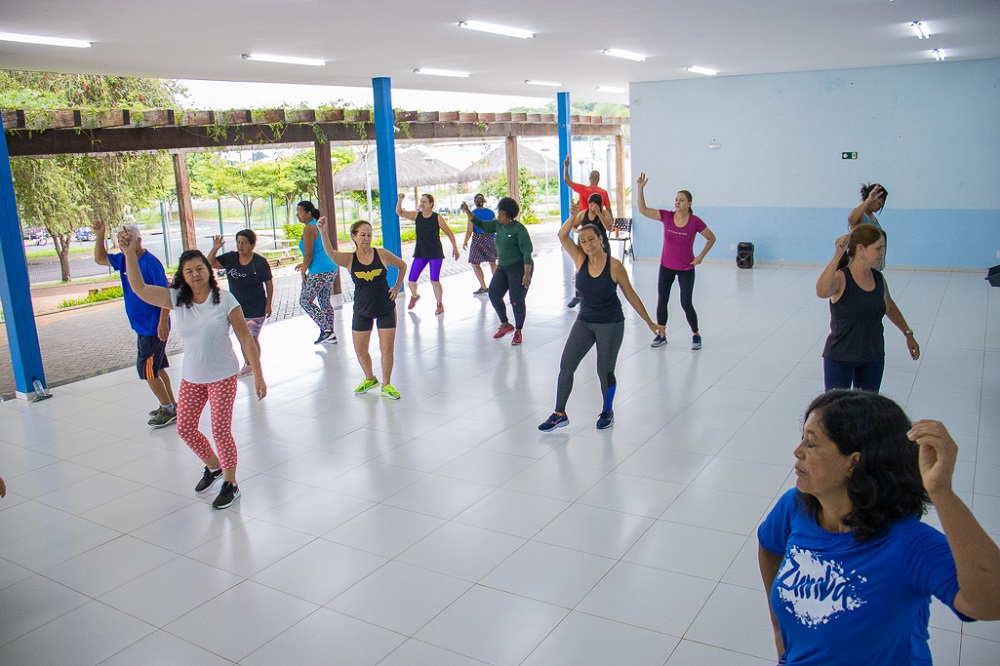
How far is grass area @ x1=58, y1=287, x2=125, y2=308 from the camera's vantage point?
14.4 m

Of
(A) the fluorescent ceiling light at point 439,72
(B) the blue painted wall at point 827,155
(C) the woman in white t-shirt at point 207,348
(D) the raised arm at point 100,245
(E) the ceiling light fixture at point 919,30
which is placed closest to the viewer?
(C) the woman in white t-shirt at point 207,348

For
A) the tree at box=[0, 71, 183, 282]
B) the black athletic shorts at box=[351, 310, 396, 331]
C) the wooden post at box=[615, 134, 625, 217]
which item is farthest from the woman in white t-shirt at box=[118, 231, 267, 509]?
the wooden post at box=[615, 134, 625, 217]

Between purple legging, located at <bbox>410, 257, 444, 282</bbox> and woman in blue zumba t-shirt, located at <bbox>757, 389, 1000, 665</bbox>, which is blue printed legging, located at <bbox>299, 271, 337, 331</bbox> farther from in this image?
woman in blue zumba t-shirt, located at <bbox>757, 389, 1000, 665</bbox>

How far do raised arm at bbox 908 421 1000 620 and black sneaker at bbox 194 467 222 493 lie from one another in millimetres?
4543

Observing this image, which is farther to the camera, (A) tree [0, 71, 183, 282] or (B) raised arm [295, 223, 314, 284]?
(A) tree [0, 71, 183, 282]

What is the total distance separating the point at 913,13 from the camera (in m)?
7.71

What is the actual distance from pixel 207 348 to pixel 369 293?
218cm

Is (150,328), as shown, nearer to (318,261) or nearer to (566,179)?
(318,261)

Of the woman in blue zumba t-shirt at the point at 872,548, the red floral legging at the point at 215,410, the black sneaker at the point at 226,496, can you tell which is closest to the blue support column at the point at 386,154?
the red floral legging at the point at 215,410

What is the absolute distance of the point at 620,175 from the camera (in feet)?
75.0

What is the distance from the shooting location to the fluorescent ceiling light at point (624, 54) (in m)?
10.3

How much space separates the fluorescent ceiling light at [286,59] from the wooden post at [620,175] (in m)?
13.5

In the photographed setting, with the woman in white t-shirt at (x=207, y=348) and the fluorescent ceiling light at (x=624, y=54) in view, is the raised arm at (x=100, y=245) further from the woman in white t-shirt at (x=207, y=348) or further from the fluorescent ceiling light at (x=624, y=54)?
the fluorescent ceiling light at (x=624, y=54)

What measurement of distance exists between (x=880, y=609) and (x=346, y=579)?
2825mm
